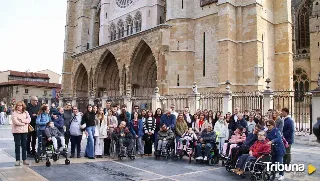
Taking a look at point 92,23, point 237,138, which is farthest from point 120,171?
point 92,23

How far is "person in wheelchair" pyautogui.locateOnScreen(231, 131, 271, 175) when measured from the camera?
18.8ft

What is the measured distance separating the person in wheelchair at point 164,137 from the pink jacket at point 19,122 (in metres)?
3.49

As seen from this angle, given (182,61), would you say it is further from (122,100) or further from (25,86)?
(25,86)

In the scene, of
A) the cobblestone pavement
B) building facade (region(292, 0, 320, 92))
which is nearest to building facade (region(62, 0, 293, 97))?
building facade (region(292, 0, 320, 92))

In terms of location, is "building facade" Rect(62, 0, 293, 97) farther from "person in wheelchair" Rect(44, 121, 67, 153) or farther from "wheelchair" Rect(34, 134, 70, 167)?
"wheelchair" Rect(34, 134, 70, 167)

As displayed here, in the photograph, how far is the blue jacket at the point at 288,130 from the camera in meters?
6.16

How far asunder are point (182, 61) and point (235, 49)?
361 centimetres

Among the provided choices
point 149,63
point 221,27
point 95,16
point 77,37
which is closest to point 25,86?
point 77,37

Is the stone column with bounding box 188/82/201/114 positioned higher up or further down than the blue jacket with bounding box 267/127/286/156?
higher up

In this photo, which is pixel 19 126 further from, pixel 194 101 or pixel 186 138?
pixel 194 101

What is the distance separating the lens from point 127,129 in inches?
328

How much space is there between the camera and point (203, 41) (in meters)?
19.6

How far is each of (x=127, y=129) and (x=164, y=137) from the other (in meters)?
1.07

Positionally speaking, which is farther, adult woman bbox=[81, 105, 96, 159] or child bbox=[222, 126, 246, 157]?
adult woman bbox=[81, 105, 96, 159]
